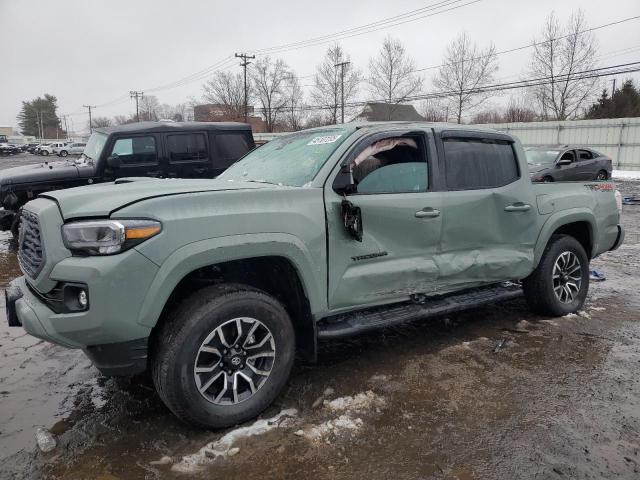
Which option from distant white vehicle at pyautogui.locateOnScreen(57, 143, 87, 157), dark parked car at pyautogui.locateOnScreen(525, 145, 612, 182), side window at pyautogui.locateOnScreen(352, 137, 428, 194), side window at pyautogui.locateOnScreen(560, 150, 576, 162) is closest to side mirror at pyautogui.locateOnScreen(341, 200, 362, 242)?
side window at pyautogui.locateOnScreen(352, 137, 428, 194)

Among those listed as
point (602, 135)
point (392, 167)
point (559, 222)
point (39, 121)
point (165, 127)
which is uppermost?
point (39, 121)

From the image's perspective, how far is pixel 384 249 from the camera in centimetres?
335

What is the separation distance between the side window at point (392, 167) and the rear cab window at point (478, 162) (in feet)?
0.85

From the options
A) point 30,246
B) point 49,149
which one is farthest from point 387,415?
point 49,149

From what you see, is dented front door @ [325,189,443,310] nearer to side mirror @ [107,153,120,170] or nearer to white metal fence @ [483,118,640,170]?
side mirror @ [107,153,120,170]

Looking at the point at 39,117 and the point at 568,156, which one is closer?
the point at 568,156

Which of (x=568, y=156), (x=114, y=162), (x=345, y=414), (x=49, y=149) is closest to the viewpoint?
(x=345, y=414)

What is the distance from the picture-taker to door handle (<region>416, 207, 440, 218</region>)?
3511 mm

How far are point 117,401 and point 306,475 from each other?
4.84 feet

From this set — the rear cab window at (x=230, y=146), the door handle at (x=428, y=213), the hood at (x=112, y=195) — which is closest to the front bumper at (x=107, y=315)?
the hood at (x=112, y=195)

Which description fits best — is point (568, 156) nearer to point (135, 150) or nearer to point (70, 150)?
point (135, 150)

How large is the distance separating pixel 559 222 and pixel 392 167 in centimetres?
197

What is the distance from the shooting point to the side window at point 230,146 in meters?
8.88

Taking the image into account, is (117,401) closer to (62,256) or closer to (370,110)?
(62,256)
